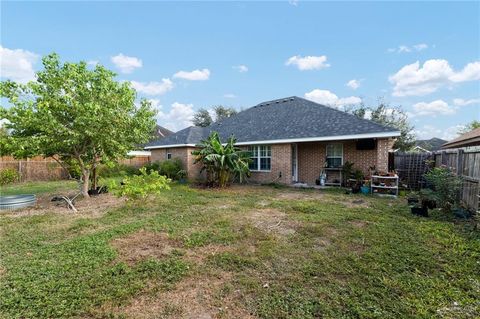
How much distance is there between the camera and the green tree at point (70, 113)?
7.33 metres

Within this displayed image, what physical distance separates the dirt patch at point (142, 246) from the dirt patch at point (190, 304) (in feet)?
3.93

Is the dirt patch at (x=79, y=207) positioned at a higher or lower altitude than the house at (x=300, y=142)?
lower

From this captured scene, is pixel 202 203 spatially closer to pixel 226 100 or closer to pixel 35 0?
pixel 35 0

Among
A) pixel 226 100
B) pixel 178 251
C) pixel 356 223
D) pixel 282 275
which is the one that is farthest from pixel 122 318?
pixel 226 100

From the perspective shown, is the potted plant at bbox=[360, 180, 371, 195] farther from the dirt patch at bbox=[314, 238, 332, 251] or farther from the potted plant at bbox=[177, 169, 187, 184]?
the potted plant at bbox=[177, 169, 187, 184]

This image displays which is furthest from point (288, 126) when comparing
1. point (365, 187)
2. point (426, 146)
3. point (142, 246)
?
point (426, 146)

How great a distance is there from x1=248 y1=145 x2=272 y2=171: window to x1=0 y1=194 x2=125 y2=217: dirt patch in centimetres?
787

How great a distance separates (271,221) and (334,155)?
7.95 m

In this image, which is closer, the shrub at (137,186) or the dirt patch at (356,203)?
the shrub at (137,186)

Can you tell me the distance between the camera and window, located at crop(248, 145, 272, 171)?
1418cm

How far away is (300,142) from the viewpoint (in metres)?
12.8

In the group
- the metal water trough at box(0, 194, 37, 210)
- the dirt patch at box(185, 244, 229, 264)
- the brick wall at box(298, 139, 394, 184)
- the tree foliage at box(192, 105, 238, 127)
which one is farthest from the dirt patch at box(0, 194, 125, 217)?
the tree foliage at box(192, 105, 238, 127)

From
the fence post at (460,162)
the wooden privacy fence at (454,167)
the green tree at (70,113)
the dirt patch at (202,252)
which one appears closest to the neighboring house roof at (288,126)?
the wooden privacy fence at (454,167)

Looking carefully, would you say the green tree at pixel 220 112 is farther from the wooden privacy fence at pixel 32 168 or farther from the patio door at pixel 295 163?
the patio door at pixel 295 163
